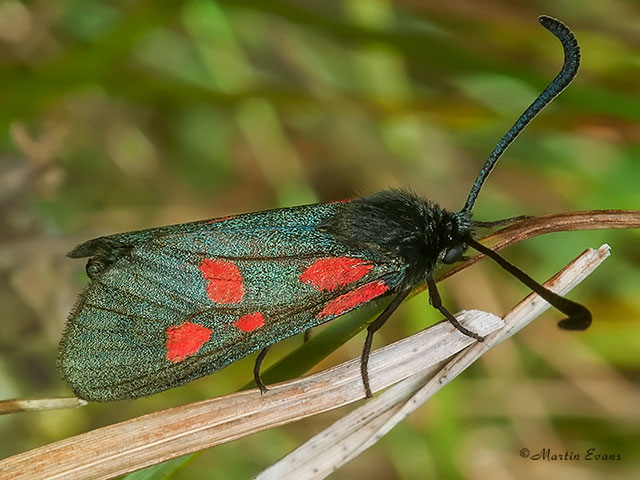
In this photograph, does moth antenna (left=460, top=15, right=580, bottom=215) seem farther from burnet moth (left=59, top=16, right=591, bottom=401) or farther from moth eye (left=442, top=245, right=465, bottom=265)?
moth eye (left=442, top=245, right=465, bottom=265)

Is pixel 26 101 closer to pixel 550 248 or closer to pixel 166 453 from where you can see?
pixel 166 453

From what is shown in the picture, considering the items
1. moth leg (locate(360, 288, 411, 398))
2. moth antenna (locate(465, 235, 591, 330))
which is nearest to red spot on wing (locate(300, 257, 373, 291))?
moth leg (locate(360, 288, 411, 398))

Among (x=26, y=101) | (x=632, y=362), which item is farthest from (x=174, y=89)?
(x=632, y=362)

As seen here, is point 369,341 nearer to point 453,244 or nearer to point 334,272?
point 334,272

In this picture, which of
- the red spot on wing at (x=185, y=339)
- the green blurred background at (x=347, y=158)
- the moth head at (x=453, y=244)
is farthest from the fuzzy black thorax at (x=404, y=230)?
the green blurred background at (x=347, y=158)

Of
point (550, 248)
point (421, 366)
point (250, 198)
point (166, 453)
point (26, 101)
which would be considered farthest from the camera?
point (250, 198)

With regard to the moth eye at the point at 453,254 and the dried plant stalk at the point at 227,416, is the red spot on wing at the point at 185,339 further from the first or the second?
the moth eye at the point at 453,254
